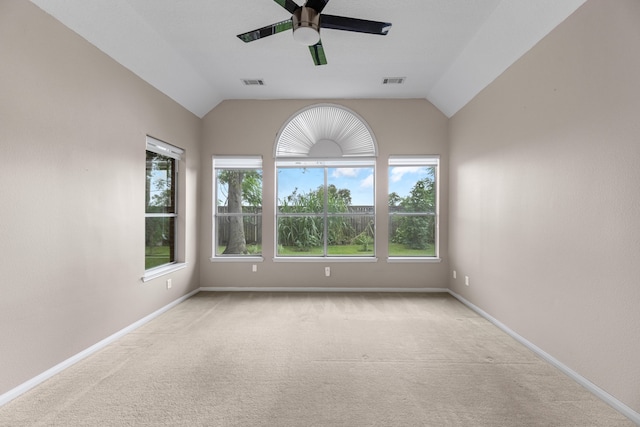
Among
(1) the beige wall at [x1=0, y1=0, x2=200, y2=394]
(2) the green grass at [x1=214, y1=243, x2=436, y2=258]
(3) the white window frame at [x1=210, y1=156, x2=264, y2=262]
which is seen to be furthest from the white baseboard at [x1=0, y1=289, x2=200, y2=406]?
(2) the green grass at [x1=214, y1=243, x2=436, y2=258]

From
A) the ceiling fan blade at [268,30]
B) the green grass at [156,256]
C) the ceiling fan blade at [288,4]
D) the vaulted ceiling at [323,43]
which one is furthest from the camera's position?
the green grass at [156,256]

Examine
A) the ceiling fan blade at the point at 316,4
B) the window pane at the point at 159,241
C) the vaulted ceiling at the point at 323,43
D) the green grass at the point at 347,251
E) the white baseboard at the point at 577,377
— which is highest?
the vaulted ceiling at the point at 323,43

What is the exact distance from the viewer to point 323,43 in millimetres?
3352

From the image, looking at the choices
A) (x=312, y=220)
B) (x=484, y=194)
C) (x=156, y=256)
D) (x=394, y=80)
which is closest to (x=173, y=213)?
(x=156, y=256)

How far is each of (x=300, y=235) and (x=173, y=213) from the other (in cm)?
200

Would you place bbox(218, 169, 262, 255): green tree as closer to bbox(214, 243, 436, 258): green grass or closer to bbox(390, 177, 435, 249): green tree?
bbox(214, 243, 436, 258): green grass

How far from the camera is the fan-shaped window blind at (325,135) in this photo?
495 centimetres

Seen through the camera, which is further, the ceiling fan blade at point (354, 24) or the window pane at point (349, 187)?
the window pane at point (349, 187)

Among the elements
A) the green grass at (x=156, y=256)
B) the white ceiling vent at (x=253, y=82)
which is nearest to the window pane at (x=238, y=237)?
the green grass at (x=156, y=256)

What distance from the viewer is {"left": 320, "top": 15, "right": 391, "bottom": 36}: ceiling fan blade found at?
7.86 ft

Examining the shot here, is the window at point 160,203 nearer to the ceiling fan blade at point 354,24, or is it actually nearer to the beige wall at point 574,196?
the ceiling fan blade at point 354,24

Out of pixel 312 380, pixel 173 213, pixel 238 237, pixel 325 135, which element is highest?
pixel 325 135

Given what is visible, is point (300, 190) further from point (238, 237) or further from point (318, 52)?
point (318, 52)

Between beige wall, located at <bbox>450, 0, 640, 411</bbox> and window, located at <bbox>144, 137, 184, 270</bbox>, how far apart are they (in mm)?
Result: 4172
